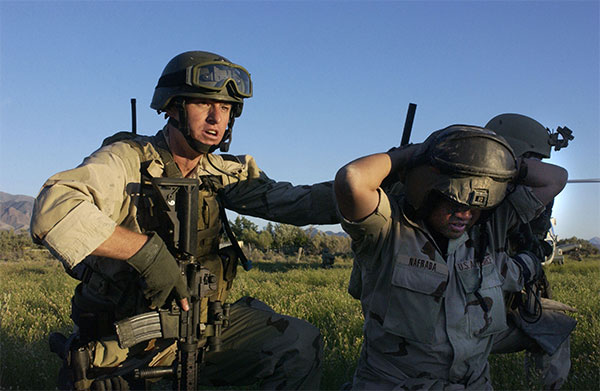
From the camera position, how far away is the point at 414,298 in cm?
348

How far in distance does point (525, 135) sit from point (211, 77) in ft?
8.77

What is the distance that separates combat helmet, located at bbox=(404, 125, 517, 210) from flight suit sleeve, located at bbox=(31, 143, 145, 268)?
2089mm

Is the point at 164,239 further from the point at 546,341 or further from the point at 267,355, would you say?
the point at 546,341

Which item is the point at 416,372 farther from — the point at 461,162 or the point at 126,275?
the point at 126,275

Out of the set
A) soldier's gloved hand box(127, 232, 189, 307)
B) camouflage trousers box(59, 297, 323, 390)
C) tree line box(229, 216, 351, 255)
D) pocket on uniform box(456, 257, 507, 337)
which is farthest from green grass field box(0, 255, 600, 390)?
tree line box(229, 216, 351, 255)

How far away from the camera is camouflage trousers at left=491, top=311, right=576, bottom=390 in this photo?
433 cm

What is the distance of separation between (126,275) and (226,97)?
1.60m

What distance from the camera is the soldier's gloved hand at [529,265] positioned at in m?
4.14

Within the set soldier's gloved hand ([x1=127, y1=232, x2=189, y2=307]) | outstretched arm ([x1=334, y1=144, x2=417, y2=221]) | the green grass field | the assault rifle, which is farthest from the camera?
the green grass field

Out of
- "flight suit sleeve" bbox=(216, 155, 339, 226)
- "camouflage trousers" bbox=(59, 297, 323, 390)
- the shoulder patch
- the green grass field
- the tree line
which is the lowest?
the tree line

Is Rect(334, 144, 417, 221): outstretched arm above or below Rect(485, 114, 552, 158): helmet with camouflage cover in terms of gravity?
below

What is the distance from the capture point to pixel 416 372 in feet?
11.4

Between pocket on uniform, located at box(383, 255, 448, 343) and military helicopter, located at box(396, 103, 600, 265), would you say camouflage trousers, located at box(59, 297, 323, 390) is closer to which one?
pocket on uniform, located at box(383, 255, 448, 343)

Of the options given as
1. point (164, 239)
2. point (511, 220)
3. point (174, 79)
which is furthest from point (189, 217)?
point (511, 220)
